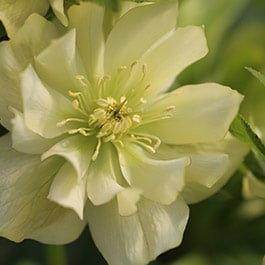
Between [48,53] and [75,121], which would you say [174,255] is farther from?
[48,53]

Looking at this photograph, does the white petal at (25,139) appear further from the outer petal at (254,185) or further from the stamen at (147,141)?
the outer petal at (254,185)

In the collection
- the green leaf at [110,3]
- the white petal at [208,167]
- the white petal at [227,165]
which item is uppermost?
the green leaf at [110,3]

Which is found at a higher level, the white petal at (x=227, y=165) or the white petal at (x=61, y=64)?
the white petal at (x=61, y=64)

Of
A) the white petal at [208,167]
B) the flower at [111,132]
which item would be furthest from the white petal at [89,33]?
the white petal at [208,167]

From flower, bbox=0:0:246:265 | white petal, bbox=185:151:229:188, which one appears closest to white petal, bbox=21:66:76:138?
flower, bbox=0:0:246:265

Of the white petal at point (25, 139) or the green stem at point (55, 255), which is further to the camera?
the green stem at point (55, 255)

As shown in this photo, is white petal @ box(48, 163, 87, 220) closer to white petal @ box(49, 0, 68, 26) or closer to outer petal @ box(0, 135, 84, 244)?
outer petal @ box(0, 135, 84, 244)
